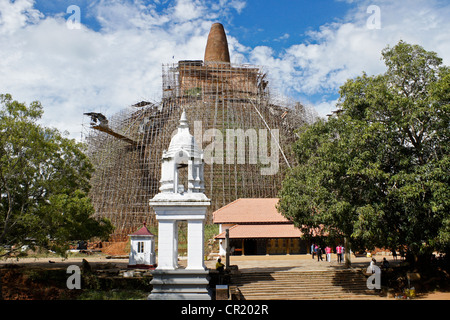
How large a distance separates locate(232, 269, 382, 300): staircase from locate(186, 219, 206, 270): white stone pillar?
12.0 feet

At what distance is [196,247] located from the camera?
1161 cm

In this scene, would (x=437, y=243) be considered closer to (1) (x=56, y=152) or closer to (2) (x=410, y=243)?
(2) (x=410, y=243)

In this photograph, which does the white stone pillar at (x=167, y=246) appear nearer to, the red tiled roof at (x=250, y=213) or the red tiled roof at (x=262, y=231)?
the red tiled roof at (x=262, y=231)

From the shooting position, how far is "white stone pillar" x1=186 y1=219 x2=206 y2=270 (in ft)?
37.5

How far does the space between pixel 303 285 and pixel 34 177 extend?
12410 mm

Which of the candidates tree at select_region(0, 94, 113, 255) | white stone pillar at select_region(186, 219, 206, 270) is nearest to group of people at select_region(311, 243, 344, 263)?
white stone pillar at select_region(186, 219, 206, 270)

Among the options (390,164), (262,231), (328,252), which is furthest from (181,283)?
(262,231)

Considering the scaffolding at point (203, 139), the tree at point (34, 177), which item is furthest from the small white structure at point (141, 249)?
the scaffolding at point (203, 139)

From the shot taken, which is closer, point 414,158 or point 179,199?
point 179,199

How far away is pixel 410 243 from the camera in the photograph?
1404 cm

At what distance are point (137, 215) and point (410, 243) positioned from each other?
959 inches

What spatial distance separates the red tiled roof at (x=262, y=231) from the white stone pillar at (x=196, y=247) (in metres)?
12.6

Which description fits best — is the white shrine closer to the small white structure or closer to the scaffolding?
the small white structure
